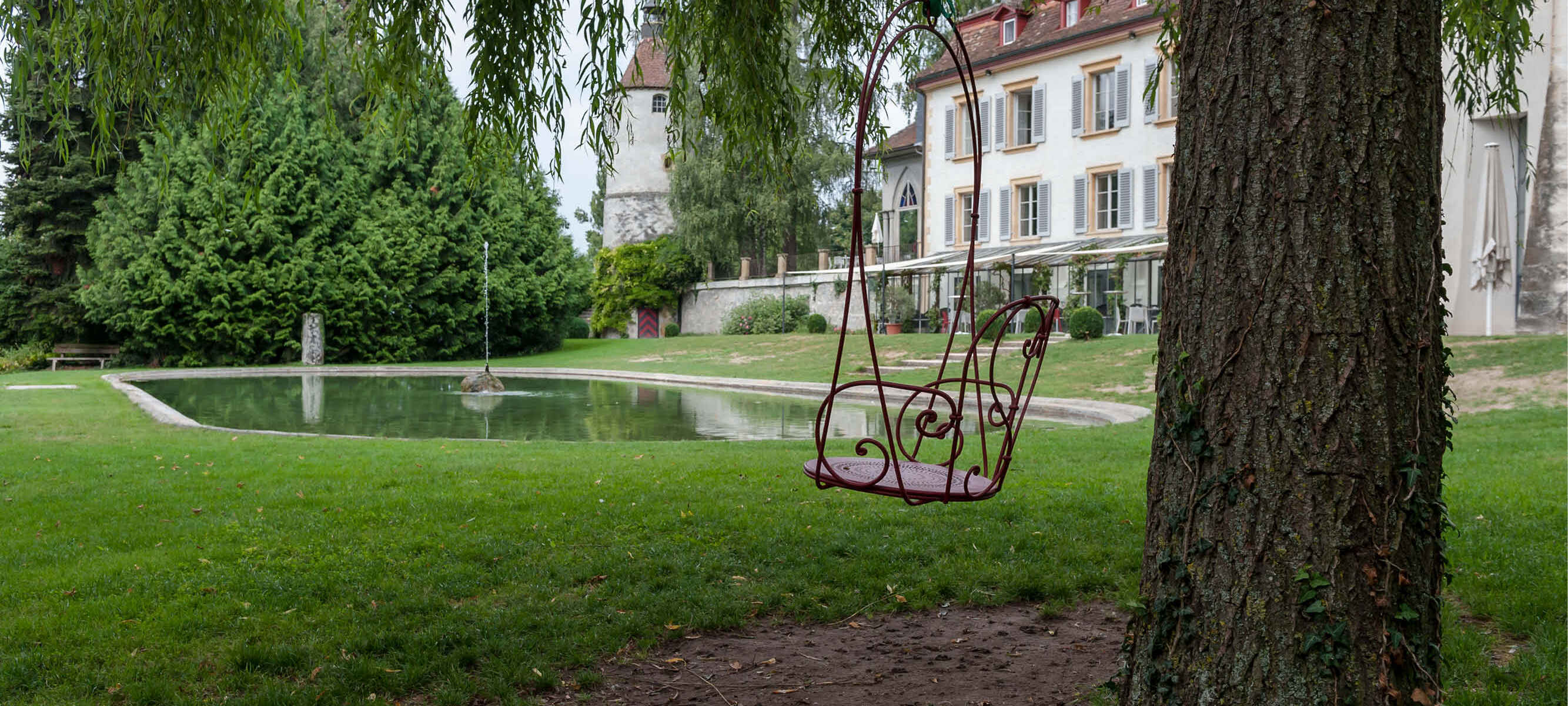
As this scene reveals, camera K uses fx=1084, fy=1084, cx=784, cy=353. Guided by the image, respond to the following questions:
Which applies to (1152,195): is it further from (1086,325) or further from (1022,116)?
(1086,325)

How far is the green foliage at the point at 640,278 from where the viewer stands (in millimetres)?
40750

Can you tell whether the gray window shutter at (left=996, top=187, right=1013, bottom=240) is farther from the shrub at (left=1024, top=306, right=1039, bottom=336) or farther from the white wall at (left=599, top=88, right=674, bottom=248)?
the white wall at (left=599, top=88, right=674, bottom=248)

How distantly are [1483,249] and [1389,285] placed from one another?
16.6m

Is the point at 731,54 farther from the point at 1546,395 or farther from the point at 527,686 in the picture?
the point at 1546,395

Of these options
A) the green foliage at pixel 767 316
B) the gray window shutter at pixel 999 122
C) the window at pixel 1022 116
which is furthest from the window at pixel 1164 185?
the green foliage at pixel 767 316

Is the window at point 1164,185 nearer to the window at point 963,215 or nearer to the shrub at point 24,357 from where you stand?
the window at point 963,215

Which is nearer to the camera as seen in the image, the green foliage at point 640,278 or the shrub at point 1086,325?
the shrub at point 1086,325

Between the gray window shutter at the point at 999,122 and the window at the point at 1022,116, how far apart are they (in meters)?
0.25

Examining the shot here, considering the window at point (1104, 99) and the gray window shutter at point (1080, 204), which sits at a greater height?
the window at point (1104, 99)

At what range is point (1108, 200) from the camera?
28562 mm

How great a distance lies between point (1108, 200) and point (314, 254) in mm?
20940

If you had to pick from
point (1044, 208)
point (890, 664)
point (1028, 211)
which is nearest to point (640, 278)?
point (1028, 211)

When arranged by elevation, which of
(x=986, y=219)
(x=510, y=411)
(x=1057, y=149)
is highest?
(x=1057, y=149)

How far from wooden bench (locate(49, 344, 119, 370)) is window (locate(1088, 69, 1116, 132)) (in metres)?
26.0
